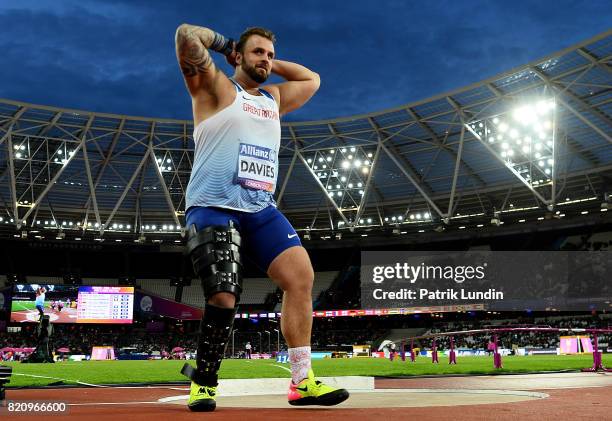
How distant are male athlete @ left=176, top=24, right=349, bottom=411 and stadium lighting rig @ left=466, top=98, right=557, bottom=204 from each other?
26901 millimetres

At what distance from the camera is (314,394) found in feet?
12.0

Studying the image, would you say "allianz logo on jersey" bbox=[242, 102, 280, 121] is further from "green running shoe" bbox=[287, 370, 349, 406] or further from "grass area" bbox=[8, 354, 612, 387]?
"grass area" bbox=[8, 354, 612, 387]

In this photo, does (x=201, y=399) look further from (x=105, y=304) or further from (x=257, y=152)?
(x=105, y=304)

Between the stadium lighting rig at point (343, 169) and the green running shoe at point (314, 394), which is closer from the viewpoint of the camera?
the green running shoe at point (314, 394)

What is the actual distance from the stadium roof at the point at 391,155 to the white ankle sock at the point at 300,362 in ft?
79.7

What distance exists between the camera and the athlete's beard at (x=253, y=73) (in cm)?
405

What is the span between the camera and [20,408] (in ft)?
11.8

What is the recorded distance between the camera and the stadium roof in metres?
28.3

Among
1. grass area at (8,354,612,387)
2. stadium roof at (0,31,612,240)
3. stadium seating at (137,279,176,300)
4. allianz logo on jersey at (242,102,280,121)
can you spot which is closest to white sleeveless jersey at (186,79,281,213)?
allianz logo on jersey at (242,102,280,121)

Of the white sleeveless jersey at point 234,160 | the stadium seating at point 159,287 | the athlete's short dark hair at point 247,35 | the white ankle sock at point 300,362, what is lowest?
the white ankle sock at point 300,362

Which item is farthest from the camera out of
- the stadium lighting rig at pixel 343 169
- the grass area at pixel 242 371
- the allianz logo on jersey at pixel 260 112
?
the stadium lighting rig at pixel 343 169
